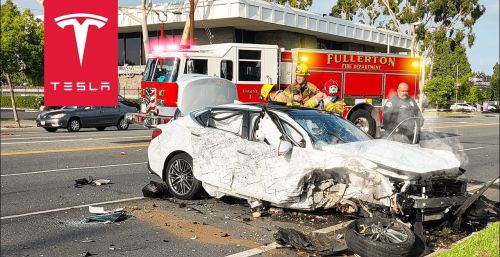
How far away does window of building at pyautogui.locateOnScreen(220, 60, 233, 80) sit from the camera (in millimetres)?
14289

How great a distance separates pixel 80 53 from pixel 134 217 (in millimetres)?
3862

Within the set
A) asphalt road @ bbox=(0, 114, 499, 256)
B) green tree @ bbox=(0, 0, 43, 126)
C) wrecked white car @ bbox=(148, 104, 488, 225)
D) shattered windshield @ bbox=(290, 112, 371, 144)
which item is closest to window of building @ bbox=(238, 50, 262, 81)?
asphalt road @ bbox=(0, 114, 499, 256)

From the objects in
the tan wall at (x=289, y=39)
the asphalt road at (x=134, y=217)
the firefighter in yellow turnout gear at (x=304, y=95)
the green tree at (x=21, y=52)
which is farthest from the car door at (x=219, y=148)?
the tan wall at (x=289, y=39)

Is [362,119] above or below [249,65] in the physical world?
below

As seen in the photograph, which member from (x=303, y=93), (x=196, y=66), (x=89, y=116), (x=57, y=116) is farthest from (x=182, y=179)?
(x=89, y=116)

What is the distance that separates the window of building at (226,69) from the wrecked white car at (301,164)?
6.74 metres

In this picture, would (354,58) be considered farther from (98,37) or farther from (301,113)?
(98,37)

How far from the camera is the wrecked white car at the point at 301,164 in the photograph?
17.7 ft

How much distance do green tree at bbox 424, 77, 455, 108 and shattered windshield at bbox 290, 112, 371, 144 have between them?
2.02 meters

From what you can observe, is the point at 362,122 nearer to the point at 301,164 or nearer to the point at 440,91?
the point at 301,164

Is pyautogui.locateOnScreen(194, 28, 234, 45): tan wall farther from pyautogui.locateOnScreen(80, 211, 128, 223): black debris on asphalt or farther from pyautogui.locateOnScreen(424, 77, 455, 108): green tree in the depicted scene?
pyautogui.locateOnScreen(424, 77, 455, 108): green tree

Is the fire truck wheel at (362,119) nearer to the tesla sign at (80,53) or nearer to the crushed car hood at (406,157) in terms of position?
the crushed car hood at (406,157)

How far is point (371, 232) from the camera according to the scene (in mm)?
5074

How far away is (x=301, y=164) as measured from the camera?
588 centimetres
